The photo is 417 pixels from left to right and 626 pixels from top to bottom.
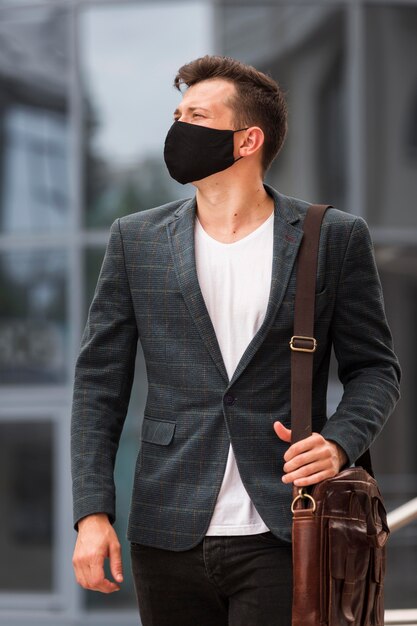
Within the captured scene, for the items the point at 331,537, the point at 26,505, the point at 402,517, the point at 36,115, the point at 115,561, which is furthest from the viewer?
the point at 36,115

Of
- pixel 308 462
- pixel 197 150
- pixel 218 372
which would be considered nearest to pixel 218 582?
pixel 308 462

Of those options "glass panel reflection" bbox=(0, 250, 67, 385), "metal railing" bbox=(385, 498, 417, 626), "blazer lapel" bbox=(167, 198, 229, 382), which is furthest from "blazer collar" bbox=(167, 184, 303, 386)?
"glass panel reflection" bbox=(0, 250, 67, 385)

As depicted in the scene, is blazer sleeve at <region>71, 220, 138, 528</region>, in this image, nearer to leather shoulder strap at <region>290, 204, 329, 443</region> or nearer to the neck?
the neck

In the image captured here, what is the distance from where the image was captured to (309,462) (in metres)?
2.41

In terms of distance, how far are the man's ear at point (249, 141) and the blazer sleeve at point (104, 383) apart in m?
0.33

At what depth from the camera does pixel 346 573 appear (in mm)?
2365

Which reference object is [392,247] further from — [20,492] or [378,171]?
[20,492]

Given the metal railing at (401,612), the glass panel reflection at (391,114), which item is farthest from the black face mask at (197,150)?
the glass panel reflection at (391,114)

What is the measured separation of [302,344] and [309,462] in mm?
252

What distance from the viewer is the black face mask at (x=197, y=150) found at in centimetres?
274

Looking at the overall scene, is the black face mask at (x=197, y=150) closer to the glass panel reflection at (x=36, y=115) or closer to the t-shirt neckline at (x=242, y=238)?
the t-shirt neckline at (x=242, y=238)

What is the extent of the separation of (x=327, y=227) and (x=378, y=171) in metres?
6.53

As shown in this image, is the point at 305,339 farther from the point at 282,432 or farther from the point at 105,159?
the point at 105,159

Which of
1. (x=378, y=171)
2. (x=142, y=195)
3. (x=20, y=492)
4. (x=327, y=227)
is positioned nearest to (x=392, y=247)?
(x=378, y=171)
